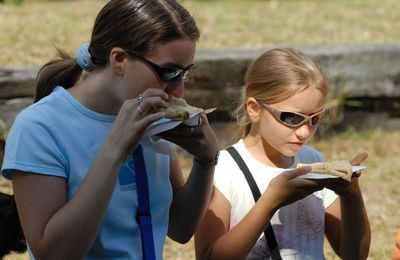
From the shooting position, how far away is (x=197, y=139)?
9.45ft

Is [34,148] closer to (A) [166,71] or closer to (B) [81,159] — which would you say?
(B) [81,159]

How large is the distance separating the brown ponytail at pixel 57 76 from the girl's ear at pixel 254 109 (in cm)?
82

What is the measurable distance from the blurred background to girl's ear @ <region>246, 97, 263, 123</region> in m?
1.57

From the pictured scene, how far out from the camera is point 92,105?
283cm

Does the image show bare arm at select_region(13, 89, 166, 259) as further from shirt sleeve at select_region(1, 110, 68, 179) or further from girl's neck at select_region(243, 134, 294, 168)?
girl's neck at select_region(243, 134, 294, 168)

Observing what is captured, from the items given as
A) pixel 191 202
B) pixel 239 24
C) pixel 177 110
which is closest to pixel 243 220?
pixel 191 202

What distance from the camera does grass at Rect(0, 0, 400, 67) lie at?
6.94m

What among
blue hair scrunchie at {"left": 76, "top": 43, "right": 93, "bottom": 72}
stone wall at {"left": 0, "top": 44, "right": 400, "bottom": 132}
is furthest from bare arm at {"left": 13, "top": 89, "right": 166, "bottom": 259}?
stone wall at {"left": 0, "top": 44, "right": 400, "bottom": 132}

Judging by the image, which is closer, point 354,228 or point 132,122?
point 132,122

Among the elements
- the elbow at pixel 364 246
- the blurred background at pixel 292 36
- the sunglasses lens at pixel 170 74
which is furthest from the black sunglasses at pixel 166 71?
the blurred background at pixel 292 36

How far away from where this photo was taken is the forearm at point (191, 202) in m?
3.04

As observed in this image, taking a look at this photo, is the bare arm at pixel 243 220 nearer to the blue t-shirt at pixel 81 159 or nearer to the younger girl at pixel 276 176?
the younger girl at pixel 276 176

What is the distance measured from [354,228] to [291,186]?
1.48ft

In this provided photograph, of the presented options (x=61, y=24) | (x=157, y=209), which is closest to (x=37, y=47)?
(x=61, y=24)
